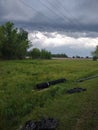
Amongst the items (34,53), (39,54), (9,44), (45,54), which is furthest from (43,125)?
(45,54)

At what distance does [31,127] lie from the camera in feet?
37.4

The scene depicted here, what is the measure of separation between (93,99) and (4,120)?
5.03 metres

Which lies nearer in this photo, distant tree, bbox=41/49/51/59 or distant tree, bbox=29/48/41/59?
distant tree, bbox=29/48/41/59

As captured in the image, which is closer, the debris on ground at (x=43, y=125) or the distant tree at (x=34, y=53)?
the debris on ground at (x=43, y=125)

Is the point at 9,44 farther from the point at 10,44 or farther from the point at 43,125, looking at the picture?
the point at 43,125

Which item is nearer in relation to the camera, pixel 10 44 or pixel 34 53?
pixel 10 44

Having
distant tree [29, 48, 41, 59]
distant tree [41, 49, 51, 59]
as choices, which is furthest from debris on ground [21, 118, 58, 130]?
distant tree [41, 49, 51, 59]

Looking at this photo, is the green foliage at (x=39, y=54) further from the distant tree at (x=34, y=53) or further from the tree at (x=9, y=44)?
the tree at (x=9, y=44)

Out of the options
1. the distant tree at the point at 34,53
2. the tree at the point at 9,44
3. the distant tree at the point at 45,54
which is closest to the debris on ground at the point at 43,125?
the tree at the point at 9,44

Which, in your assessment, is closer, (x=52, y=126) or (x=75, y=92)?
(x=52, y=126)

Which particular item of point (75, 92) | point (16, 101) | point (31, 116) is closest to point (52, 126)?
point (31, 116)

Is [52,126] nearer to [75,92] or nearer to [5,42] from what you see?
[75,92]

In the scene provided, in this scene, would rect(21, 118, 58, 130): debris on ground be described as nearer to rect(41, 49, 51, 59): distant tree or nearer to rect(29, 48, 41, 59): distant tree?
rect(29, 48, 41, 59): distant tree

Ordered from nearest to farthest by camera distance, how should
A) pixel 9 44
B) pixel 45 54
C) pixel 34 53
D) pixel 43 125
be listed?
pixel 43 125 < pixel 9 44 < pixel 34 53 < pixel 45 54
